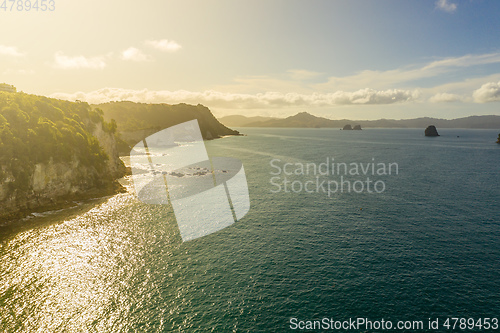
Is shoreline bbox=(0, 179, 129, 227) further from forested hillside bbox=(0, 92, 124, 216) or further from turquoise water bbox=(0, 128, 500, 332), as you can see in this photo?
turquoise water bbox=(0, 128, 500, 332)

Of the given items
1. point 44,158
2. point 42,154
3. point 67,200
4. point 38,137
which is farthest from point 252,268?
point 38,137

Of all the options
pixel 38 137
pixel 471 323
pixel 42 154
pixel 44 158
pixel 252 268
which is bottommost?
pixel 471 323

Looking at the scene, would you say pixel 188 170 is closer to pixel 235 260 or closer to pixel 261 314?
pixel 235 260

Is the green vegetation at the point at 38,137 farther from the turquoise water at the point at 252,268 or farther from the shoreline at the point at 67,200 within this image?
the turquoise water at the point at 252,268

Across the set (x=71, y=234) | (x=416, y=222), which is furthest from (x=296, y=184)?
(x=71, y=234)

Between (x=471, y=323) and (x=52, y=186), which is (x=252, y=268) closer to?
(x=471, y=323)
